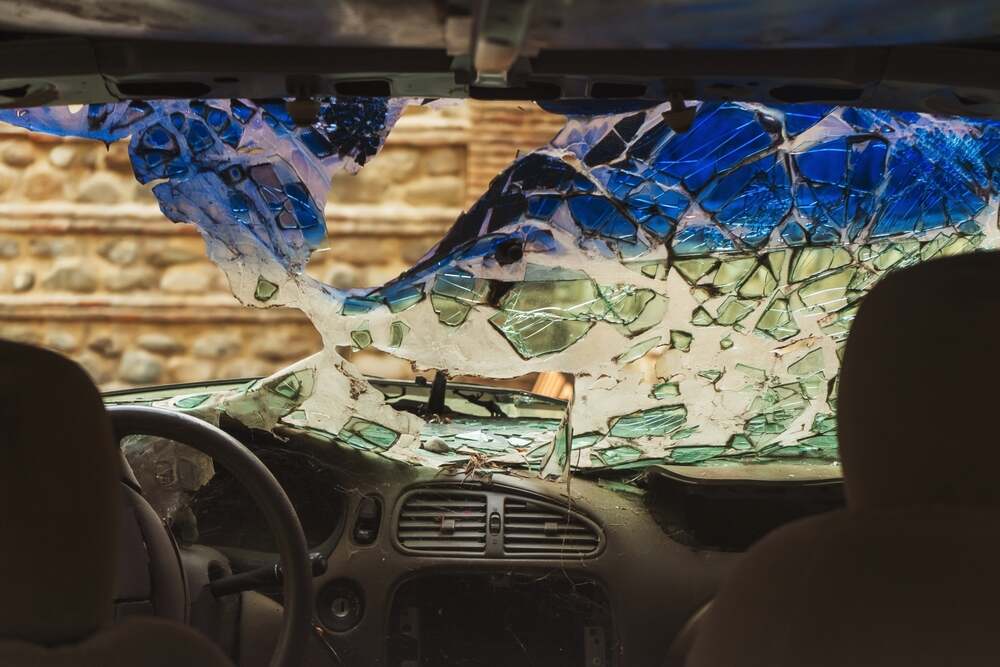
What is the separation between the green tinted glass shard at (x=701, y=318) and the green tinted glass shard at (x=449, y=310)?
1.84ft

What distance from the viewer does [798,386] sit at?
10.9 feet

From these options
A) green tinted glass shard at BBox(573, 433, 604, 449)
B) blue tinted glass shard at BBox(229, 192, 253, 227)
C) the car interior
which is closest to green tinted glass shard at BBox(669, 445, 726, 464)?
the car interior

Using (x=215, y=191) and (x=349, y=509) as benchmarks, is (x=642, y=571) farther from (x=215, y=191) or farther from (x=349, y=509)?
(x=215, y=191)

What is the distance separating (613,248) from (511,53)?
1086mm

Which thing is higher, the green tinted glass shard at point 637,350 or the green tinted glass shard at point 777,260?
the green tinted glass shard at point 777,260

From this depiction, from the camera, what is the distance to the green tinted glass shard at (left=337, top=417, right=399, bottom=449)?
11.2ft

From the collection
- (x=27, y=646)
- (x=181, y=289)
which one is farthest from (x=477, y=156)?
(x=27, y=646)

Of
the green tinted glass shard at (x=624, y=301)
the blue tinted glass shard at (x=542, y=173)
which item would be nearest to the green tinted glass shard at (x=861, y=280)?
the green tinted glass shard at (x=624, y=301)

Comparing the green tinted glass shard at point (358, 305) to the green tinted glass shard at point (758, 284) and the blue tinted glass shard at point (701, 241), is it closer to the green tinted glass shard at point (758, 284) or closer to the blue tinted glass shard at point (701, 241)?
the blue tinted glass shard at point (701, 241)

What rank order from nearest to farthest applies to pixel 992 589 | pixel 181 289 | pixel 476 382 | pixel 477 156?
1. pixel 992 589
2. pixel 476 382
3. pixel 477 156
4. pixel 181 289

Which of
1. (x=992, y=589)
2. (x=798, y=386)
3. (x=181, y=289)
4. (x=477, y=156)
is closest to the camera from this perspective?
(x=992, y=589)

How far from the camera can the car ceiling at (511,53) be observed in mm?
1951

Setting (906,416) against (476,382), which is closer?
(906,416)

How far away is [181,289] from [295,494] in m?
8.22
